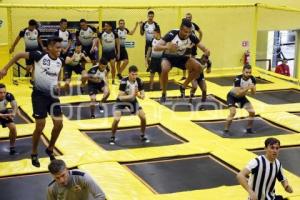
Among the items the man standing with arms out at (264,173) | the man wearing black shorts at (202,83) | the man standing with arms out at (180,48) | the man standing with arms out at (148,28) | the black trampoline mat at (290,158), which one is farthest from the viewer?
the man standing with arms out at (148,28)

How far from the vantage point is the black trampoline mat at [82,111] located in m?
10.1

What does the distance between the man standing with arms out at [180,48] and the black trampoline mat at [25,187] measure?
2.44 m

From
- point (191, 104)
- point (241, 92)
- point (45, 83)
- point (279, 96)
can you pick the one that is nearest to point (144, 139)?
point (241, 92)

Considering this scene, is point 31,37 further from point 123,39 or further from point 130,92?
point 130,92

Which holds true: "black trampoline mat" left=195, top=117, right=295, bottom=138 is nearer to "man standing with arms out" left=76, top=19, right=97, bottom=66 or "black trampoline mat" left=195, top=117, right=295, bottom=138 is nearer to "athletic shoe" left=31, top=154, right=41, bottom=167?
"athletic shoe" left=31, top=154, right=41, bottom=167

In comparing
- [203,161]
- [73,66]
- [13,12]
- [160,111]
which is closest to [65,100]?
[73,66]

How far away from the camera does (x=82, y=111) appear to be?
10.4 metres

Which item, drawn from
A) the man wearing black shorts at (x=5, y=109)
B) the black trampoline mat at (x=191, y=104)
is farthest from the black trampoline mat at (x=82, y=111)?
Answer: the man wearing black shorts at (x=5, y=109)

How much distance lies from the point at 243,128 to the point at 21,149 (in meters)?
3.82

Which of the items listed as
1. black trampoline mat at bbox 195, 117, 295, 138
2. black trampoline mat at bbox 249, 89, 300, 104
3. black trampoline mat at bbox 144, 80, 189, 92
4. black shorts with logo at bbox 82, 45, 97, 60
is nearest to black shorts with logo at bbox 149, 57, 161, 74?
black trampoline mat at bbox 144, 80, 189, 92

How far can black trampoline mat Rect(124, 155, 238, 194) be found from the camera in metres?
7.05

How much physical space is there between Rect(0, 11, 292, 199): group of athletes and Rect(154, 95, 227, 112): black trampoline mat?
30cm

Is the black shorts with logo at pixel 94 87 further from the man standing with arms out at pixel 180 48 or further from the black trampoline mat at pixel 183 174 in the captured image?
the black trampoline mat at pixel 183 174

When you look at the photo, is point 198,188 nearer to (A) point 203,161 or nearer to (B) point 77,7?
(A) point 203,161
